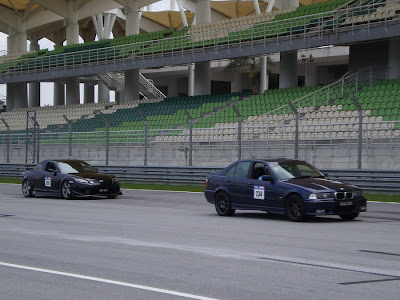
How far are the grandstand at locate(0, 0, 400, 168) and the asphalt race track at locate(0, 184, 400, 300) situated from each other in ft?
32.3

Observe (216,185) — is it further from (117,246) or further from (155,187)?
(155,187)

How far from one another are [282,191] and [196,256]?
5.50m

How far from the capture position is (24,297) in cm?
737

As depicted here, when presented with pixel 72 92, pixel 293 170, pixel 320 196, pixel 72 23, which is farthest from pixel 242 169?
pixel 72 92

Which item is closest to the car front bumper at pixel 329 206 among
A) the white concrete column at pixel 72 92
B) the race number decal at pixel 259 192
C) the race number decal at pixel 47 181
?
the race number decal at pixel 259 192

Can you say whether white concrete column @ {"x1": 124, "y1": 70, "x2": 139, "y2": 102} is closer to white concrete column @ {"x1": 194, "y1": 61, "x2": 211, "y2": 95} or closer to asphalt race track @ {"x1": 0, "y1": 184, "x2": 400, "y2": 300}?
white concrete column @ {"x1": 194, "y1": 61, "x2": 211, "y2": 95}

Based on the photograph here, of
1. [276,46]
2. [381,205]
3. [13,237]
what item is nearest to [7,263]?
[13,237]

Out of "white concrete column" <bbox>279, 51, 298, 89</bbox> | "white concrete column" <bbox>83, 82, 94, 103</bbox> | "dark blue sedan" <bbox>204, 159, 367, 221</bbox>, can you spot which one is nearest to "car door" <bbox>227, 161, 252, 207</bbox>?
"dark blue sedan" <bbox>204, 159, 367, 221</bbox>

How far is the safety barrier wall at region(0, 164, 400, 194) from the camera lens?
22.3 meters

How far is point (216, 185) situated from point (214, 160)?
12539 mm

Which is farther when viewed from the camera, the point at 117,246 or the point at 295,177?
the point at 295,177

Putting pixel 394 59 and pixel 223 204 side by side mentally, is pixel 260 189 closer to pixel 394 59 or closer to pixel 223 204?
pixel 223 204

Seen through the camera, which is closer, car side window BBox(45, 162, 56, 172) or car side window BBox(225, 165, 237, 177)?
car side window BBox(225, 165, 237, 177)

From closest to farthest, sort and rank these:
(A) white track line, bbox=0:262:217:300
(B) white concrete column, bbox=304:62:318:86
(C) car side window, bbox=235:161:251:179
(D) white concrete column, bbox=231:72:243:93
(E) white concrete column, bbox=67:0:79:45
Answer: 1. (A) white track line, bbox=0:262:217:300
2. (C) car side window, bbox=235:161:251:179
3. (E) white concrete column, bbox=67:0:79:45
4. (B) white concrete column, bbox=304:62:318:86
5. (D) white concrete column, bbox=231:72:243:93
